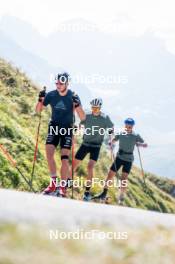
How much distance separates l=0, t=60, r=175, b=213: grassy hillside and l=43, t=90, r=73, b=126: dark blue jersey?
219 cm

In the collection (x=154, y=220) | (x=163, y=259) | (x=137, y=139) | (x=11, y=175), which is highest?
(x=137, y=139)

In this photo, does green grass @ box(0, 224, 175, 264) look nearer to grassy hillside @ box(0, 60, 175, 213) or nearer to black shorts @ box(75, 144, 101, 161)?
grassy hillside @ box(0, 60, 175, 213)

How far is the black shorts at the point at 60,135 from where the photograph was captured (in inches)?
375

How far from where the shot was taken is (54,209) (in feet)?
10.1

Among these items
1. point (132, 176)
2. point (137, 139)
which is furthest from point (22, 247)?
point (132, 176)

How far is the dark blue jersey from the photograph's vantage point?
368 inches

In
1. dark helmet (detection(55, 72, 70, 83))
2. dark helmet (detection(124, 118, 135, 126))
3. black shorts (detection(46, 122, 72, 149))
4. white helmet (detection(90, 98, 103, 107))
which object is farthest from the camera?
dark helmet (detection(124, 118, 135, 126))

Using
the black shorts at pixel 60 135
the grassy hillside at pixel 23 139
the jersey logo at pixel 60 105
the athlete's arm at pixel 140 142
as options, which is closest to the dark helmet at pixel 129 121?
the athlete's arm at pixel 140 142

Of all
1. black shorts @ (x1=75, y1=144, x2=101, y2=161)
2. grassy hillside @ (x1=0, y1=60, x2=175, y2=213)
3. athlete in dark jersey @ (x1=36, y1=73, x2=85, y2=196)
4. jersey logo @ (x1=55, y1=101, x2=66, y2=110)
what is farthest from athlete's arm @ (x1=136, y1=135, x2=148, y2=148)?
jersey logo @ (x1=55, y1=101, x2=66, y2=110)

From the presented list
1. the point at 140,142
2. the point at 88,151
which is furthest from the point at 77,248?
the point at 140,142

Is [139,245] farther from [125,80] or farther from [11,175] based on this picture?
[11,175]

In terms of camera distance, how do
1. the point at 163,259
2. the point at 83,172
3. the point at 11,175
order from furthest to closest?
the point at 83,172 < the point at 11,175 < the point at 163,259

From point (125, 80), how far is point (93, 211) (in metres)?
7.27

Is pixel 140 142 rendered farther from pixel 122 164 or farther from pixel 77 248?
pixel 77 248
